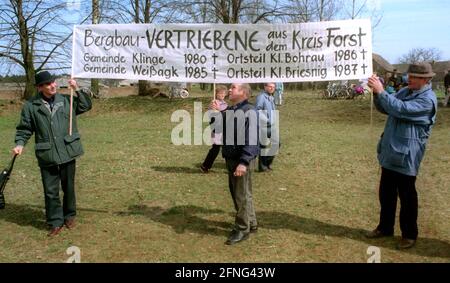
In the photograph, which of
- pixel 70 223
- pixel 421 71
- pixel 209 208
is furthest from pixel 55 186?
pixel 421 71

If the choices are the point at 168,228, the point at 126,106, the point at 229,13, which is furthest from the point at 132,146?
the point at 229,13

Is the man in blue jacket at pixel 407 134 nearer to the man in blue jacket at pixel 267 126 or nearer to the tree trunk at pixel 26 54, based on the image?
the man in blue jacket at pixel 267 126

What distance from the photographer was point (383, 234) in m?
5.43

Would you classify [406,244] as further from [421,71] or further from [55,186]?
[55,186]

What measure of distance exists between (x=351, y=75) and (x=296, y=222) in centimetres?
198

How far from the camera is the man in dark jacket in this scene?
16.5 ft

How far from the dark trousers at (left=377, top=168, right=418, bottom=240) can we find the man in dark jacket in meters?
1.53

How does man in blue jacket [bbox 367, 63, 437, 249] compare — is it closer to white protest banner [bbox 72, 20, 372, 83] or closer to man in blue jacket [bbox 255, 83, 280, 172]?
white protest banner [bbox 72, 20, 372, 83]

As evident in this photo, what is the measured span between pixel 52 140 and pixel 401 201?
4039 millimetres

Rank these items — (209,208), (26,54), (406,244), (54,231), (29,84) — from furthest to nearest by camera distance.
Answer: (29,84) < (26,54) < (209,208) < (54,231) < (406,244)

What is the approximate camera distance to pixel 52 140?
5480 mm

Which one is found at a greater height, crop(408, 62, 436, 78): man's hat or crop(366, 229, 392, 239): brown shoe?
crop(408, 62, 436, 78): man's hat

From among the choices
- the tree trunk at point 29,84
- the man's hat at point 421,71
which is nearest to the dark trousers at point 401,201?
the man's hat at point 421,71

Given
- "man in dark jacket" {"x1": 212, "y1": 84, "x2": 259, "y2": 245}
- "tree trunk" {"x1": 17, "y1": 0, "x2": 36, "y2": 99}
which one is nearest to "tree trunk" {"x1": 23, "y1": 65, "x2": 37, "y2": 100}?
"tree trunk" {"x1": 17, "y1": 0, "x2": 36, "y2": 99}
